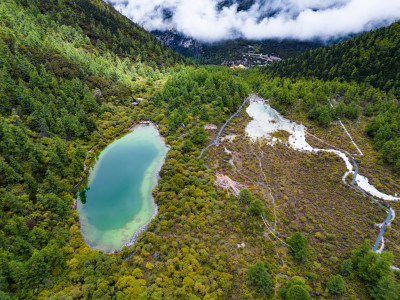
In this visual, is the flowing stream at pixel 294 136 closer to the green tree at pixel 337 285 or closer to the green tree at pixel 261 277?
the green tree at pixel 337 285

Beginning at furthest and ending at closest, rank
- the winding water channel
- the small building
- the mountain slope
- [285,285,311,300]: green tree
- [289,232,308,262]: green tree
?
the mountain slope < the small building < the winding water channel < [289,232,308,262]: green tree < [285,285,311,300]: green tree

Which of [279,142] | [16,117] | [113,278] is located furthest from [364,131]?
[16,117]

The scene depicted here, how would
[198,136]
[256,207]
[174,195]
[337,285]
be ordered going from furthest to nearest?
[198,136] → [174,195] → [256,207] → [337,285]

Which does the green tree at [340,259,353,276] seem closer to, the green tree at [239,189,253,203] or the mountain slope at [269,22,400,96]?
the green tree at [239,189,253,203]

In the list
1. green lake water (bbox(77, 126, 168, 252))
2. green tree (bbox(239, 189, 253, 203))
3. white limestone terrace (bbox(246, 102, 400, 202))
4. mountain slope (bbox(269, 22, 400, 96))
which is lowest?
green lake water (bbox(77, 126, 168, 252))

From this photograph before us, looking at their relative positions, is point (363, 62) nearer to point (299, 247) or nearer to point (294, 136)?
point (294, 136)

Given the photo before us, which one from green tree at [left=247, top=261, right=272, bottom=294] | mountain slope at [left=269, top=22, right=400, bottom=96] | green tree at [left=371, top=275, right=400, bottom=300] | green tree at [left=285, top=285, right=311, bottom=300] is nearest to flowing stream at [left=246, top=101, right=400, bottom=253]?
green tree at [left=371, top=275, right=400, bottom=300]

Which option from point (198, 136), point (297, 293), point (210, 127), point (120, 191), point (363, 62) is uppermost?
point (363, 62)

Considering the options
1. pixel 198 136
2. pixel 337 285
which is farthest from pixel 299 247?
pixel 198 136
